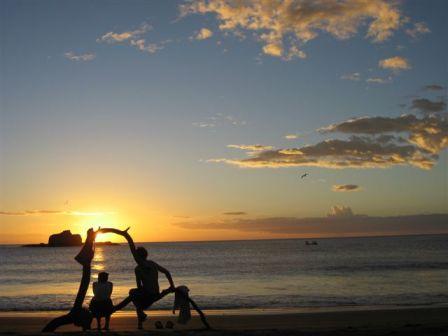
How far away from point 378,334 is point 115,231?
5920 mm

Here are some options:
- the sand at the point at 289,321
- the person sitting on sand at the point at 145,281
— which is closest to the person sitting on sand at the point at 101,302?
the person sitting on sand at the point at 145,281

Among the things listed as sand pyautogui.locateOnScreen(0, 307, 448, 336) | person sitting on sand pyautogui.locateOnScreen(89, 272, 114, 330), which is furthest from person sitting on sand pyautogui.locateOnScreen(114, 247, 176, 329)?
sand pyautogui.locateOnScreen(0, 307, 448, 336)

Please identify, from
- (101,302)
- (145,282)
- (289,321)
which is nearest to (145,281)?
(145,282)

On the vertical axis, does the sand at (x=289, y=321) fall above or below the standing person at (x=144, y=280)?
below

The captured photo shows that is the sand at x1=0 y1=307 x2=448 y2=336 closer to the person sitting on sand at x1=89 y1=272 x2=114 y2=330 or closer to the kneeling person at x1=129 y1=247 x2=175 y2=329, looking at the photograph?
the person sitting on sand at x1=89 y1=272 x2=114 y2=330

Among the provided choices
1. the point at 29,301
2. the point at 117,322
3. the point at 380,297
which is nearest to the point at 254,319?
the point at 117,322

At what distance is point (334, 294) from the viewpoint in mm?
29812

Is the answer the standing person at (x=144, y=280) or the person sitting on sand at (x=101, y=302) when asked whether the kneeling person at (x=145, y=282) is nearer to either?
the standing person at (x=144, y=280)

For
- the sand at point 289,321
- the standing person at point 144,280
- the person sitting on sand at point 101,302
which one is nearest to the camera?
the standing person at point 144,280

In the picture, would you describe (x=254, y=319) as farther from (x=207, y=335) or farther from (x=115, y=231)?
(x=115, y=231)

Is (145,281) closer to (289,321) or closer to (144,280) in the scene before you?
(144,280)

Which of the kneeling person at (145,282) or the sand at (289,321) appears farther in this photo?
the sand at (289,321)

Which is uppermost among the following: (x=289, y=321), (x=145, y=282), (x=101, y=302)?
(x=145, y=282)

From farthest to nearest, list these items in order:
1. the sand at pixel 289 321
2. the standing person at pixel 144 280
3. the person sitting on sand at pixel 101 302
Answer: the sand at pixel 289 321 → the person sitting on sand at pixel 101 302 → the standing person at pixel 144 280
